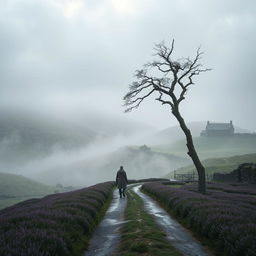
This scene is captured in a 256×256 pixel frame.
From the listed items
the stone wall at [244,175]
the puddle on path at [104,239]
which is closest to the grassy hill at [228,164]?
the stone wall at [244,175]

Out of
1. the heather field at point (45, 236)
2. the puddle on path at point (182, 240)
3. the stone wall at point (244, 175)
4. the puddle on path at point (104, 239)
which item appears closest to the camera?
the heather field at point (45, 236)

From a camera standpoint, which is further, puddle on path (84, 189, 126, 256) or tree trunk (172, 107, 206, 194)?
tree trunk (172, 107, 206, 194)

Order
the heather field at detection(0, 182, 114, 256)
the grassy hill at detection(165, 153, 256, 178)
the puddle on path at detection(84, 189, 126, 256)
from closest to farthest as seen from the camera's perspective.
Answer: the heather field at detection(0, 182, 114, 256)
the puddle on path at detection(84, 189, 126, 256)
the grassy hill at detection(165, 153, 256, 178)

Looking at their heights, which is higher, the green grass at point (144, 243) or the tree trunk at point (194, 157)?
the tree trunk at point (194, 157)

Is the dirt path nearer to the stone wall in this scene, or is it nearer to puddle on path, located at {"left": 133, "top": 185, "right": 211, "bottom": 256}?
puddle on path, located at {"left": 133, "top": 185, "right": 211, "bottom": 256}

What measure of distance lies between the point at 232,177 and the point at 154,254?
1908 inches

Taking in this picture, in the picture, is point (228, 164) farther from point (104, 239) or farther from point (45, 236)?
point (45, 236)

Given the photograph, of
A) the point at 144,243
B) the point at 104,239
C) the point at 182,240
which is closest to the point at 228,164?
the point at 182,240

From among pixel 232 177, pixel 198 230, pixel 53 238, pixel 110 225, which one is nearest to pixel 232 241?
pixel 198 230

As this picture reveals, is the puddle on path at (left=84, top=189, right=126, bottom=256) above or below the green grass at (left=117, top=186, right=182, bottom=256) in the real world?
below

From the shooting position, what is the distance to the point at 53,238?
768 centimetres

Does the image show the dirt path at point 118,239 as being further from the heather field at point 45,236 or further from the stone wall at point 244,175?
the stone wall at point 244,175

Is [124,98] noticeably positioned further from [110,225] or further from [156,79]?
[110,225]

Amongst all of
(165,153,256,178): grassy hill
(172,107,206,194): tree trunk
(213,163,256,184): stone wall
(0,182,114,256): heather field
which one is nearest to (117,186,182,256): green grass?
(0,182,114,256): heather field
